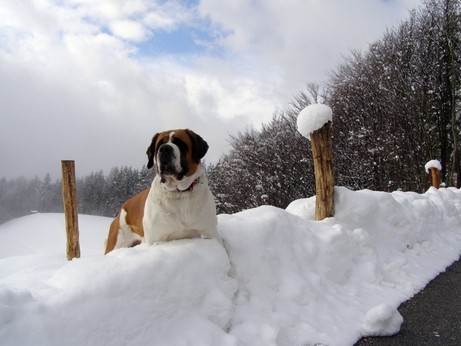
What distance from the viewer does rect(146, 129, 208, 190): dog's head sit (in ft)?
9.79

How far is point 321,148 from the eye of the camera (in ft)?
17.7

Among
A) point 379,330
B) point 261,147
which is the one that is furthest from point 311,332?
point 261,147

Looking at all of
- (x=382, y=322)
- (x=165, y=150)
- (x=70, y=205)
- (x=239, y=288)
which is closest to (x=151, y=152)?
(x=165, y=150)

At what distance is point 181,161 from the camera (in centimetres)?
302

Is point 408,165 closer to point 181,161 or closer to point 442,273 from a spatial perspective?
point 442,273

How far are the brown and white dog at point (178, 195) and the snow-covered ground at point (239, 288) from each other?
0.54ft

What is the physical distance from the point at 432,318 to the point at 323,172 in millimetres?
2553

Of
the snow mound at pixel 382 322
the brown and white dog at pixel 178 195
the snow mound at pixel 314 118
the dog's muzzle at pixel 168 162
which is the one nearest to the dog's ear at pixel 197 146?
the brown and white dog at pixel 178 195

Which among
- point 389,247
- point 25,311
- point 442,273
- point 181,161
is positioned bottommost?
point 442,273

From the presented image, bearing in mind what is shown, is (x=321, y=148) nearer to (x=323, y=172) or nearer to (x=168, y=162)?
(x=323, y=172)

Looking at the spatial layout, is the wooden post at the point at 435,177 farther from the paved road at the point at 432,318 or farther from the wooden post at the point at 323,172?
the paved road at the point at 432,318

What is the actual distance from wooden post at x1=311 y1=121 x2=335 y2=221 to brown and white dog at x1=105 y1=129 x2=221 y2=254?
2.44 m

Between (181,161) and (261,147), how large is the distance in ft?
81.7

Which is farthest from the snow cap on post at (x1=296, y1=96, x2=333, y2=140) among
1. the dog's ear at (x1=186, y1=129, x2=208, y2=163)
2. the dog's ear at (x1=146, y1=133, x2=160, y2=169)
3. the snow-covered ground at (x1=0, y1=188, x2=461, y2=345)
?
the dog's ear at (x1=146, y1=133, x2=160, y2=169)
